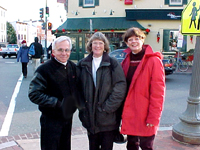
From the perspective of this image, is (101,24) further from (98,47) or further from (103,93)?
(103,93)

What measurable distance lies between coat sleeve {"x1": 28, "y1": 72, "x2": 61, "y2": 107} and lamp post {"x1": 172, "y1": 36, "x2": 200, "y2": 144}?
2.42m

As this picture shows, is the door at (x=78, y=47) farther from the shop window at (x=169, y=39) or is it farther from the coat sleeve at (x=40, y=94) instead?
the coat sleeve at (x=40, y=94)

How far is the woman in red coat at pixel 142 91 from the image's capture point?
8.89ft

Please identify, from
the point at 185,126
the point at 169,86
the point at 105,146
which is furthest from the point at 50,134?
the point at 169,86

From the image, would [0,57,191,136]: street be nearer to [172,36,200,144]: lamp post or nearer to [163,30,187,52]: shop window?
[172,36,200,144]: lamp post

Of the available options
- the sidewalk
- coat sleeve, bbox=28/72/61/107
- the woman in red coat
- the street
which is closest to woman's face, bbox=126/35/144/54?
the woman in red coat

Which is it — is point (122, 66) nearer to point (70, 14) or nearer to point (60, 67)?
point (60, 67)

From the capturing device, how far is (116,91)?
8.96 ft

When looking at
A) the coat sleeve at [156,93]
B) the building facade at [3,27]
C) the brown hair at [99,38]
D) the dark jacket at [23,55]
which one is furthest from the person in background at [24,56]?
the building facade at [3,27]

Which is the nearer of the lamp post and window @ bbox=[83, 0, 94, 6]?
the lamp post

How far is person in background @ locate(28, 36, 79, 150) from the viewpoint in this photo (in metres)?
2.57

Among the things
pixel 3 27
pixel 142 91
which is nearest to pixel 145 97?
pixel 142 91

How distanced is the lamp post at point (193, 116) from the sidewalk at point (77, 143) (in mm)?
127

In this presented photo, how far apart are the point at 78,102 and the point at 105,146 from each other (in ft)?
2.08
